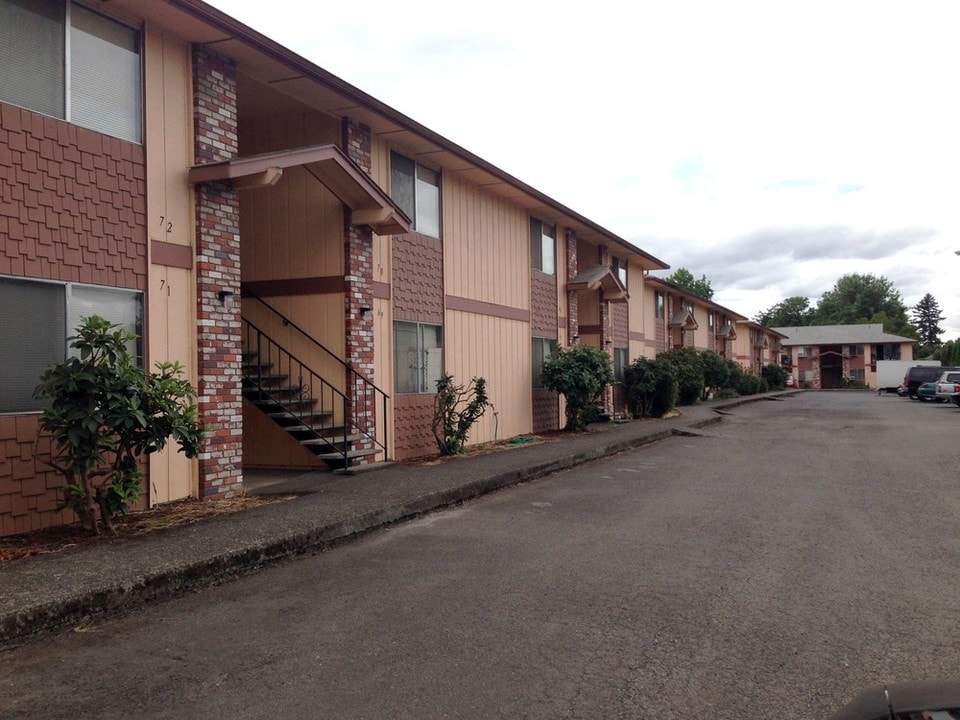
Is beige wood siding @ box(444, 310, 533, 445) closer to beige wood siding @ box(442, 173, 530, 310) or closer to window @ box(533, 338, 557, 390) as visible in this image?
window @ box(533, 338, 557, 390)

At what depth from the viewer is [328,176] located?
1157 cm

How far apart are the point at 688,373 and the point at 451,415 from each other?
1880 centimetres

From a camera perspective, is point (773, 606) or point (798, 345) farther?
point (798, 345)

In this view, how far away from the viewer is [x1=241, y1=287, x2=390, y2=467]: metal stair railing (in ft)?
40.9

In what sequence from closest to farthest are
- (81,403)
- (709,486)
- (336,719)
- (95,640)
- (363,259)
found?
(336,719)
(95,640)
(81,403)
(709,486)
(363,259)

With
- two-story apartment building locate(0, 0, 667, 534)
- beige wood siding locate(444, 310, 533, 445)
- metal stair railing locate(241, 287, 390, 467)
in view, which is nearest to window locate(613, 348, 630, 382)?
beige wood siding locate(444, 310, 533, 445)

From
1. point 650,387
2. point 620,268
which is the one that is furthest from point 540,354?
point 620,268

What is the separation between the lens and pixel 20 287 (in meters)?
7.65

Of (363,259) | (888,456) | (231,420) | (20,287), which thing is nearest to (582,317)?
(888,456)

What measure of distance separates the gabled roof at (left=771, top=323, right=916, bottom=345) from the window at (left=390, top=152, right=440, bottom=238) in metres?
69.0

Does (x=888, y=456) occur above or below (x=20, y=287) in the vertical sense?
below

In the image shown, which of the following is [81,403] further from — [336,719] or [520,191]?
[520,191]

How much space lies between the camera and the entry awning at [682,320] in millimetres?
36000

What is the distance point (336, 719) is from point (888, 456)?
1388 centimetres
